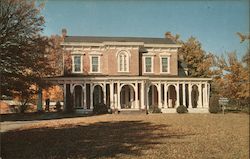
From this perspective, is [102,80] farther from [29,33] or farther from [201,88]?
[29,33]

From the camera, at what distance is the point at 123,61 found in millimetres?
37656

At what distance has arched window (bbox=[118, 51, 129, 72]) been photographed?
37.4 meters

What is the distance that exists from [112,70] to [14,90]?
22428 millimetres

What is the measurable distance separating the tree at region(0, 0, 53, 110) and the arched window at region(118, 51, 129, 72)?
17602mm

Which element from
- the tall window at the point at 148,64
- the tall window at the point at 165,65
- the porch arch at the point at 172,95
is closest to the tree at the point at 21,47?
the tall window at the point at 148,64

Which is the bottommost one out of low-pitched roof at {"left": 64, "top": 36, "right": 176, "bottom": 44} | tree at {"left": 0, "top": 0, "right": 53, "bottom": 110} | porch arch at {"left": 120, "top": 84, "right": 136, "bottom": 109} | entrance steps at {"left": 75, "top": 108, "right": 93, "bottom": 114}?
entrance steps at {"left": 75, "top": 108, "right": 93, "bottom": 114}

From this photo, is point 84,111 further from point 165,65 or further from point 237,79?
point 237,79

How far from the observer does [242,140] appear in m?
13.0

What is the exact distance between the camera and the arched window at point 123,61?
37.4 meters

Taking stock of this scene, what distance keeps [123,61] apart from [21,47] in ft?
72.5

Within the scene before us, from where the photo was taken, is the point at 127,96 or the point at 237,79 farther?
the point at 127,96

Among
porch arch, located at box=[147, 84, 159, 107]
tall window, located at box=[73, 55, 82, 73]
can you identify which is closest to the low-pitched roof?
tall window, located at box=[73, 55, 82, 73]

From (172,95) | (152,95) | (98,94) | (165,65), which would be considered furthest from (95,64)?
(172,95)

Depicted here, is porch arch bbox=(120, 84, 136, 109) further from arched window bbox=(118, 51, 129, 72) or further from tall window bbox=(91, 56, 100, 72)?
tall window bbox=(91, 56, 100, 72)
